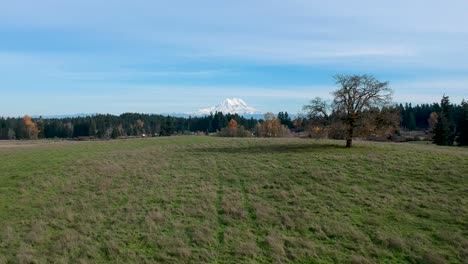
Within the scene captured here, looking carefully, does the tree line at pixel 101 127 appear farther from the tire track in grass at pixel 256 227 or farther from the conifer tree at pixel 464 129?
the tire track in grass at pixel 256 227

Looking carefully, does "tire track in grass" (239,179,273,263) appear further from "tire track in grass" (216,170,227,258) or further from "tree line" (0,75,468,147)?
"tree line" (0,75,468,147)

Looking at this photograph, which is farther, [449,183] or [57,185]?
[57,185]

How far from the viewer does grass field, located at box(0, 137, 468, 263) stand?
607 inches

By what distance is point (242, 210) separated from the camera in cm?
2045

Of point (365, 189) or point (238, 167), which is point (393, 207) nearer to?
point (365, 189)

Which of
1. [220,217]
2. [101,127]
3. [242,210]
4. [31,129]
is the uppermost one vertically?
[101,127]

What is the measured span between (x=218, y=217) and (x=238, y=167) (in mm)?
11825

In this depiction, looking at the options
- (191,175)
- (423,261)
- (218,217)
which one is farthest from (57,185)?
(423,261)

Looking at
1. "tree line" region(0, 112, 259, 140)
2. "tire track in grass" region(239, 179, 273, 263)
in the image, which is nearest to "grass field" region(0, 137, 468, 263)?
"tire track in grass" region(239, 179, 273, 263)

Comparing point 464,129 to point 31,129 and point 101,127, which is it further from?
point 31,129

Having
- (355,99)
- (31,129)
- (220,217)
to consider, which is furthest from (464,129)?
(31,129)

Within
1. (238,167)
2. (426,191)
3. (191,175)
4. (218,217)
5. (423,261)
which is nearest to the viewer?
(423,261)

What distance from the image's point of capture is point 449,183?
24.2 metres

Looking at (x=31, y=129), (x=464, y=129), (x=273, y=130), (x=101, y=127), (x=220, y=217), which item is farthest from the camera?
(x=101, y=127)
